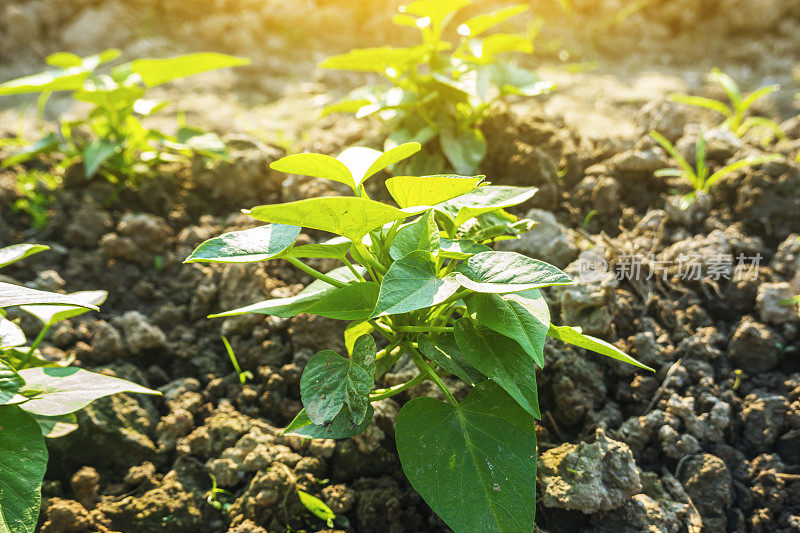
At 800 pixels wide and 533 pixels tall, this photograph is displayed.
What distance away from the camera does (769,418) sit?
5.32 feet

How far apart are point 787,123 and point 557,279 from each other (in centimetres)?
215

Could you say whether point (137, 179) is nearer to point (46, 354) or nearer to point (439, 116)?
point (46, 354)

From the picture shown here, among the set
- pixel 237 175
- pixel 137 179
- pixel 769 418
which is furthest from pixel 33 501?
pixel 769 418

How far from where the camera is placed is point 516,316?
3.90 ft

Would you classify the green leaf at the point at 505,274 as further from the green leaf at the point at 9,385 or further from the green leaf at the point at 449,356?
the green leaf at the point at 9,385

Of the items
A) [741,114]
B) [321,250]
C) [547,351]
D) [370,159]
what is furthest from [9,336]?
[741,114]

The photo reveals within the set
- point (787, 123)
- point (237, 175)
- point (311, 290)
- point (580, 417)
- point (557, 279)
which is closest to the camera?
point (557, 279)

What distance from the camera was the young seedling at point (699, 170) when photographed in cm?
218

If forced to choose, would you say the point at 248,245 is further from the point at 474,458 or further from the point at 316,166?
the point at 474,458

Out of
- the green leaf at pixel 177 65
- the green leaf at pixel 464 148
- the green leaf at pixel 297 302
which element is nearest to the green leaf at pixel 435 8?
the green leaf at pixel 464 148

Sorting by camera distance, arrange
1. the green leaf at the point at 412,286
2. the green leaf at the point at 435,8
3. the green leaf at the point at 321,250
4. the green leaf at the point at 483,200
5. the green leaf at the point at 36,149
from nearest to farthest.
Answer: the green leaf at the point at 412,286 → the green leaf at the point at 321,250 → the green leaf at the point at 483,200 → the green leaf at the point at 435,8 → the green leaf at the point at 36,149

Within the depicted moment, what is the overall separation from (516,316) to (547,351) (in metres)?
0.56

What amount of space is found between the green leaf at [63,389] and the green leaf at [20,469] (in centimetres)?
4

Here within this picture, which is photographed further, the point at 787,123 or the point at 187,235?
the point at 787,123
